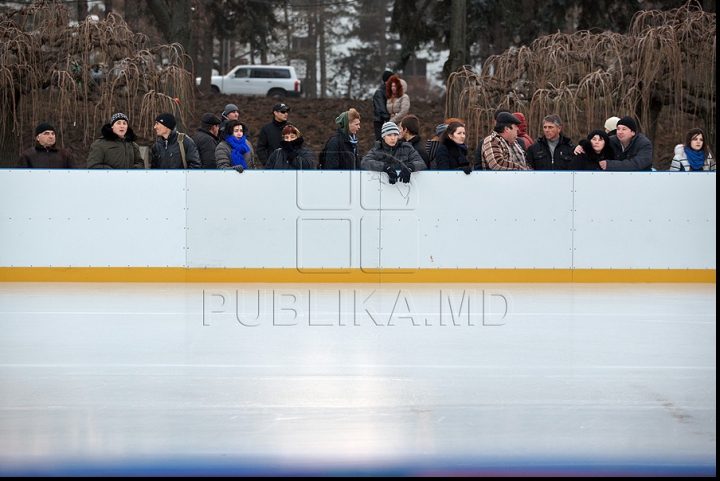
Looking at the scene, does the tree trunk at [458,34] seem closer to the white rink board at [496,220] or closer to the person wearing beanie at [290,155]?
the white rink board at [496,220]

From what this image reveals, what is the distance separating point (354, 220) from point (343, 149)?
823 millimetres

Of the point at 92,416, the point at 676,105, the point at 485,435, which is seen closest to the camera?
the point at 485,435

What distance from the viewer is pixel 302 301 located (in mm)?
7898

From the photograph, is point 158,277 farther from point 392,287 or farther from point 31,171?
point 392,287

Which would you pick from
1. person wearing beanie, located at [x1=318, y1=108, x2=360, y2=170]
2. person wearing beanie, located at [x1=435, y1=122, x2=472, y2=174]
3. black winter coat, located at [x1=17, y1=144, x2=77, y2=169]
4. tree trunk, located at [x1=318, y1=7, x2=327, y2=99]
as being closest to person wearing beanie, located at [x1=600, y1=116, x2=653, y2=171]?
person wearing beanie, located at [x1=435, y1=122, x2=472, y2=174]

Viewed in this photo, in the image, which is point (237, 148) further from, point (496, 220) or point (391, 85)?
point (496, 220)

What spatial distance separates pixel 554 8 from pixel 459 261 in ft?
46.2

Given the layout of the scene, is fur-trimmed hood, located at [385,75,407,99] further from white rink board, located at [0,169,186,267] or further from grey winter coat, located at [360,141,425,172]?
white rink board, located at [0,169,186,267]

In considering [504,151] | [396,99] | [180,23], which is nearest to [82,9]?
[180,23]

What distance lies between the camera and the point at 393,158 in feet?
30.7

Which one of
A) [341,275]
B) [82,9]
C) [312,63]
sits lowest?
[341,275]

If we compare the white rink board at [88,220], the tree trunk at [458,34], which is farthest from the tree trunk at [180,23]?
the white rink board at [88,220]

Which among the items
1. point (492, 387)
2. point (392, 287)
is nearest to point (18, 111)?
point (392, 287)

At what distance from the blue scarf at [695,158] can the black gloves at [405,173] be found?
3.06 metres
